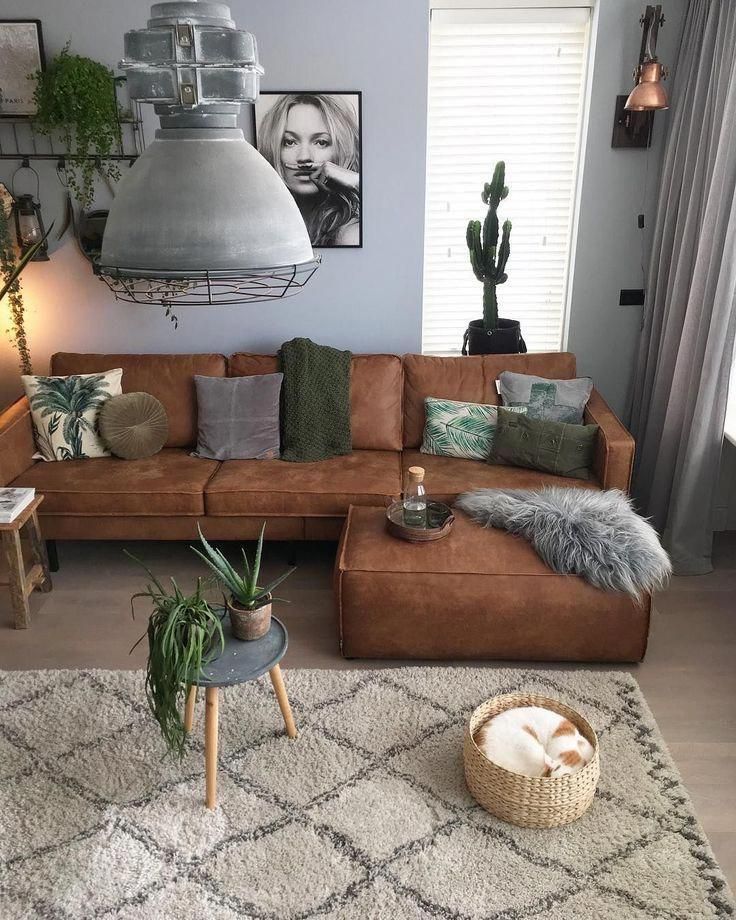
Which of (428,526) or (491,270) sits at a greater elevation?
(491,270)

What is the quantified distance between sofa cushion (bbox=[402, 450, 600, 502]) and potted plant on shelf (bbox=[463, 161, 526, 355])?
26.4 inches

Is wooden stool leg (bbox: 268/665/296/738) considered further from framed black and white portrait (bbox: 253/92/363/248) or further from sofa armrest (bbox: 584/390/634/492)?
framed black and white portrait (bbox: 253/92/363/248)

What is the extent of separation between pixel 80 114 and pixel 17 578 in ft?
6.54

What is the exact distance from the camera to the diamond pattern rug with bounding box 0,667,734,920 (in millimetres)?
2072

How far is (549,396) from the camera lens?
3764mm

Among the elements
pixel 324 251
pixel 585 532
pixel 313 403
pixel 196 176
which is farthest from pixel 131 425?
pixel 196 176

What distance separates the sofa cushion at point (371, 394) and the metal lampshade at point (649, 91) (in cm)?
148

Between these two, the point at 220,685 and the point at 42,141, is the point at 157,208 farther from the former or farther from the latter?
the point at 42,141

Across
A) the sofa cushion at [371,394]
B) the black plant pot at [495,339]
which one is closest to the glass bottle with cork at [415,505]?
the sofa cushion at [371,394]

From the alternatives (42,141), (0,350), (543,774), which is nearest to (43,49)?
(42,141)

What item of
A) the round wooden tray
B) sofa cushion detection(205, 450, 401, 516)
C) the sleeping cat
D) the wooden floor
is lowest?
the wooden floor

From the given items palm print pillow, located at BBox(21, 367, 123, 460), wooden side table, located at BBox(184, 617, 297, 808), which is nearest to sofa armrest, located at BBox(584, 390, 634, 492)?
wooden side table, located at BBox(184, 617, 297, 808)

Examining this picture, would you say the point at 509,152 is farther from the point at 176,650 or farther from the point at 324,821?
the point at 324,821

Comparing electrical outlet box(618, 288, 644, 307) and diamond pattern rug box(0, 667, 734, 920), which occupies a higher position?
electrical outlet box(618, 288, 644, 307)
